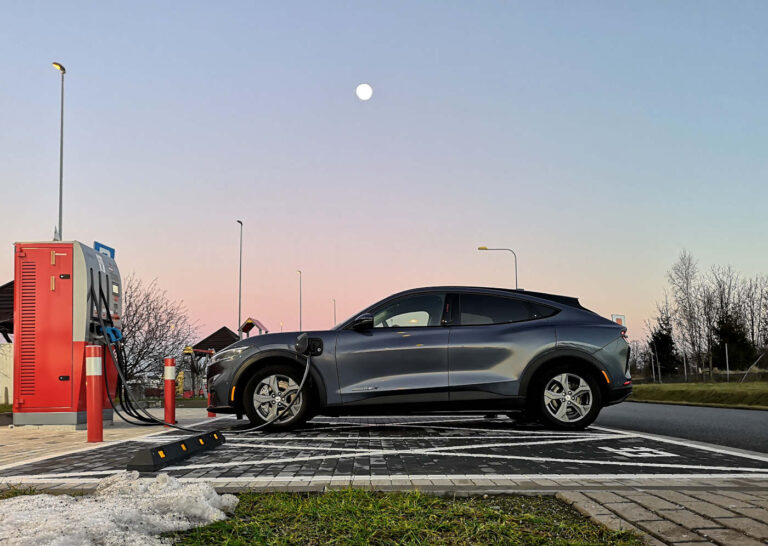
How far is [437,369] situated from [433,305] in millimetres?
892

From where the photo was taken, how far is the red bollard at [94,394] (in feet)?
Result: 26.0

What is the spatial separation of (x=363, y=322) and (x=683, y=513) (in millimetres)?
5238

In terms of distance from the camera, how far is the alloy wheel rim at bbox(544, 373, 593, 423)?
834cm

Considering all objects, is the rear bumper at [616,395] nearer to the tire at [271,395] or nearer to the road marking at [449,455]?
the road marking at [449,455]

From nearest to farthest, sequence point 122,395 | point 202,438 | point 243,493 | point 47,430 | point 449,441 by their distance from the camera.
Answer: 1. point 243,493
2. point 202,438
3. point 449,441
4. point 47,430
5. point 122,395

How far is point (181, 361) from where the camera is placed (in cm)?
5181

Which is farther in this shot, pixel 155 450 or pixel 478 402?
pixel 478 402

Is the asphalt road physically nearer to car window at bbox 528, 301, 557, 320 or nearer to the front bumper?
car window at bbox 528, 301, 557, 320

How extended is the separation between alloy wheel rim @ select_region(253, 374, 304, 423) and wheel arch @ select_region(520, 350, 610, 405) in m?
2.86

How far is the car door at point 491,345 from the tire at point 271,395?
6.62ft

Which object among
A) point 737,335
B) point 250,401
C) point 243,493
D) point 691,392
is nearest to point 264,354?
point 250,401

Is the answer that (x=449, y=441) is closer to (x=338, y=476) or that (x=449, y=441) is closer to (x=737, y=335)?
(x=338, y=476)

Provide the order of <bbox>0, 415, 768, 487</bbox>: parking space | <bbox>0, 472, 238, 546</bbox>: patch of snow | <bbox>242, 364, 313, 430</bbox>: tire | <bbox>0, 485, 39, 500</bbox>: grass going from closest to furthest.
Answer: <bbox>0, 472, 238, 546</bbox>: patch of snow, <bbox>0, 485, 39, 500</bbox>: grass, <bbox>0, 415, 768, 487</bbox>: parking space, <bbox>242, 364, 313, 430</bbox>: tire

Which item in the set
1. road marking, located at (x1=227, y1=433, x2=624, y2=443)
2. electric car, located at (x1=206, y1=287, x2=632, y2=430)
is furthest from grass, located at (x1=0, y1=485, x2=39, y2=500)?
electric car, located at (x1=206, y1=287, x2=632, y2=430)
